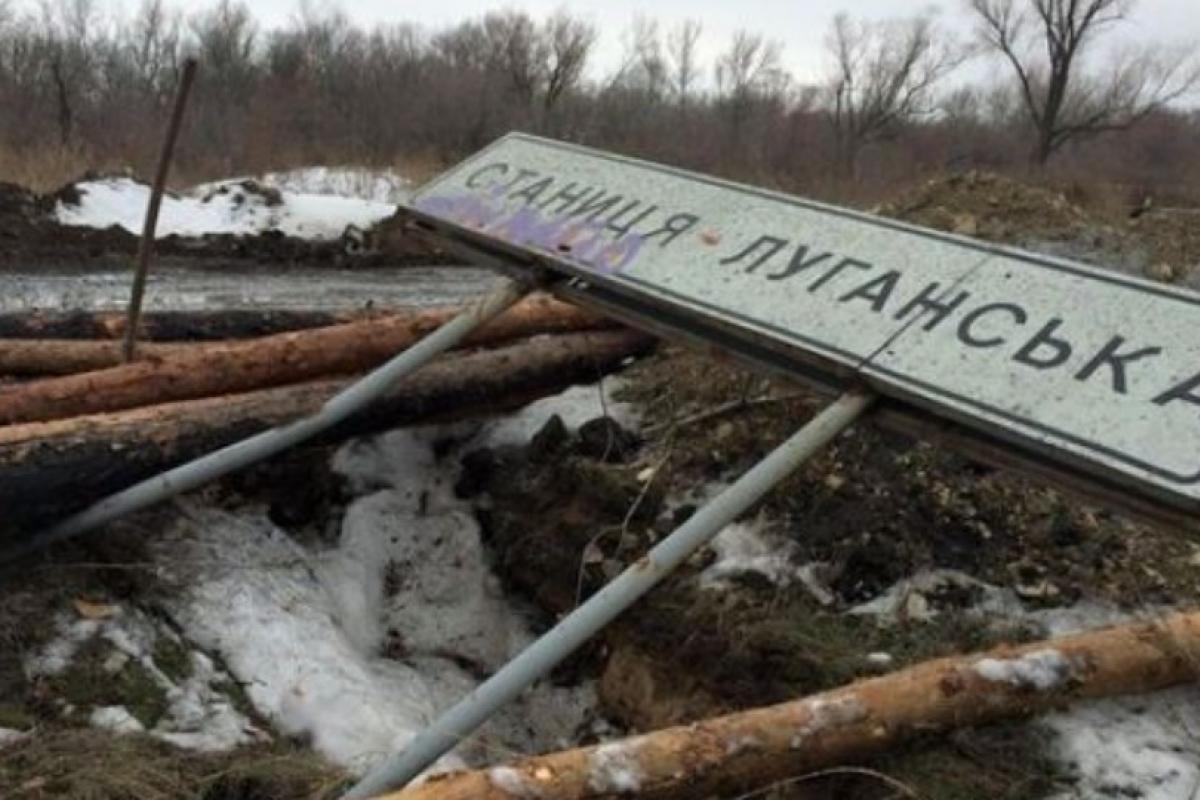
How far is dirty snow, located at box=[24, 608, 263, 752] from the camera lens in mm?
3764

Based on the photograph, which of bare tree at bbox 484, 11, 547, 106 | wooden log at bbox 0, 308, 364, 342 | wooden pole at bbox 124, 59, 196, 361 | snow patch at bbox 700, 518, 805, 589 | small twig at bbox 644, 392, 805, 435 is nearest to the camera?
snow patch at bbox 700, 518, 805, 589

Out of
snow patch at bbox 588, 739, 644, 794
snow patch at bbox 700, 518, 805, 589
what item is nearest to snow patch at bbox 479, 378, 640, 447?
snow patch at bbox 700, 518, 805, 589

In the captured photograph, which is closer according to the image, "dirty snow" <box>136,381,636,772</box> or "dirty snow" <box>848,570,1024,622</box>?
"dirty snow" <box>136,381,636,772</box>

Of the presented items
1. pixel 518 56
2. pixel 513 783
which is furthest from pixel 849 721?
pixel 518 56

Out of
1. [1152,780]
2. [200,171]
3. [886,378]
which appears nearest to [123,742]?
[886,378]

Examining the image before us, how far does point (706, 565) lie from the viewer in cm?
498

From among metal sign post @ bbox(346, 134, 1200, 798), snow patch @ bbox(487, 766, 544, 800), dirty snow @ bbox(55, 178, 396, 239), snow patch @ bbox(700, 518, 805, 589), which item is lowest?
snow patch @ bbox(700, 518, 805, 589)

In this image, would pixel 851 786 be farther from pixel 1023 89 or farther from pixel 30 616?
pixel 1023 89

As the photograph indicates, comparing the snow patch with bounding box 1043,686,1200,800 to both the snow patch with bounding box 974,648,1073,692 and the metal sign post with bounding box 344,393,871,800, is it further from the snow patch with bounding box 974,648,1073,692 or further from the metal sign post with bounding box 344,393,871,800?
the metal sign post with bounding box 344,393,871,800

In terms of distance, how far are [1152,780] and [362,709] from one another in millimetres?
2462

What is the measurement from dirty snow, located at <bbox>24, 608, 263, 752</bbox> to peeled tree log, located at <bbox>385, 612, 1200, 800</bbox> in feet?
4.21

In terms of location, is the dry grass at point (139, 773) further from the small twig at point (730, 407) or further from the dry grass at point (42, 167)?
the dry grass at point (42, 167)

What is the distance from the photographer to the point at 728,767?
3.14 meters

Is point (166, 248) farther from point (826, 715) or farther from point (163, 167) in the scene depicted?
point (826, 715)
